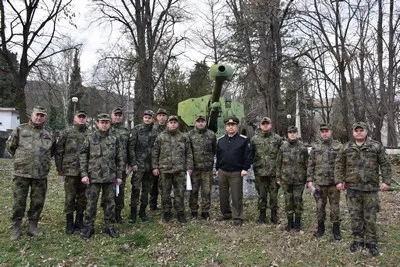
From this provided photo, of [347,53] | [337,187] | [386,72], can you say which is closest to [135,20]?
[347,53]

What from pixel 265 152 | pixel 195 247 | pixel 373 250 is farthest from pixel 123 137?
pixel 373 250

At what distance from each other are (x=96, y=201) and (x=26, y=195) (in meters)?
1.11

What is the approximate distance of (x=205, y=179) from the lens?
7.48 m

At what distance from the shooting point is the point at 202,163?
7.41m

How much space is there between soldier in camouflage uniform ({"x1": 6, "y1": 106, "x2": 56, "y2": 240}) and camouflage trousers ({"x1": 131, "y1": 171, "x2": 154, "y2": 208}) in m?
1.60

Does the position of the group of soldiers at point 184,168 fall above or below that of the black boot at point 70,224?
above

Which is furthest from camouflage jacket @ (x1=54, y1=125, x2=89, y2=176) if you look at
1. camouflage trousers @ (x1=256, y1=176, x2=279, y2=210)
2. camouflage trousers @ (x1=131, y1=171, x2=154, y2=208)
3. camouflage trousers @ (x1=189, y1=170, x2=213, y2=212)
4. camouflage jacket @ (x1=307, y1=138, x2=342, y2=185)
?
camouflage jacket @ (x1=307, y1=138, x2=342, y2=185)

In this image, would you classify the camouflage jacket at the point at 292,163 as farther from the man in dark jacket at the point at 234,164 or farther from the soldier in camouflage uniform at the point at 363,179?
the soldier in camouflage uniform at the point at 363,179

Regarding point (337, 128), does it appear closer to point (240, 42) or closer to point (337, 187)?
point (240, 42)

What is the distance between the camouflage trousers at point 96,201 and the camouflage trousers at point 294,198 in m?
2.89

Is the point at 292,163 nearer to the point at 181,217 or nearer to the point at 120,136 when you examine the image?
the point at 181,217

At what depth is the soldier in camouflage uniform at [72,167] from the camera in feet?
21.7

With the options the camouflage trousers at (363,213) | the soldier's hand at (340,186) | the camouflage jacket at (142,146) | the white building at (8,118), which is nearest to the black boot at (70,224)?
the camouflage jacket at (142,146)

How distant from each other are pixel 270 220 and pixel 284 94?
24856 mm
